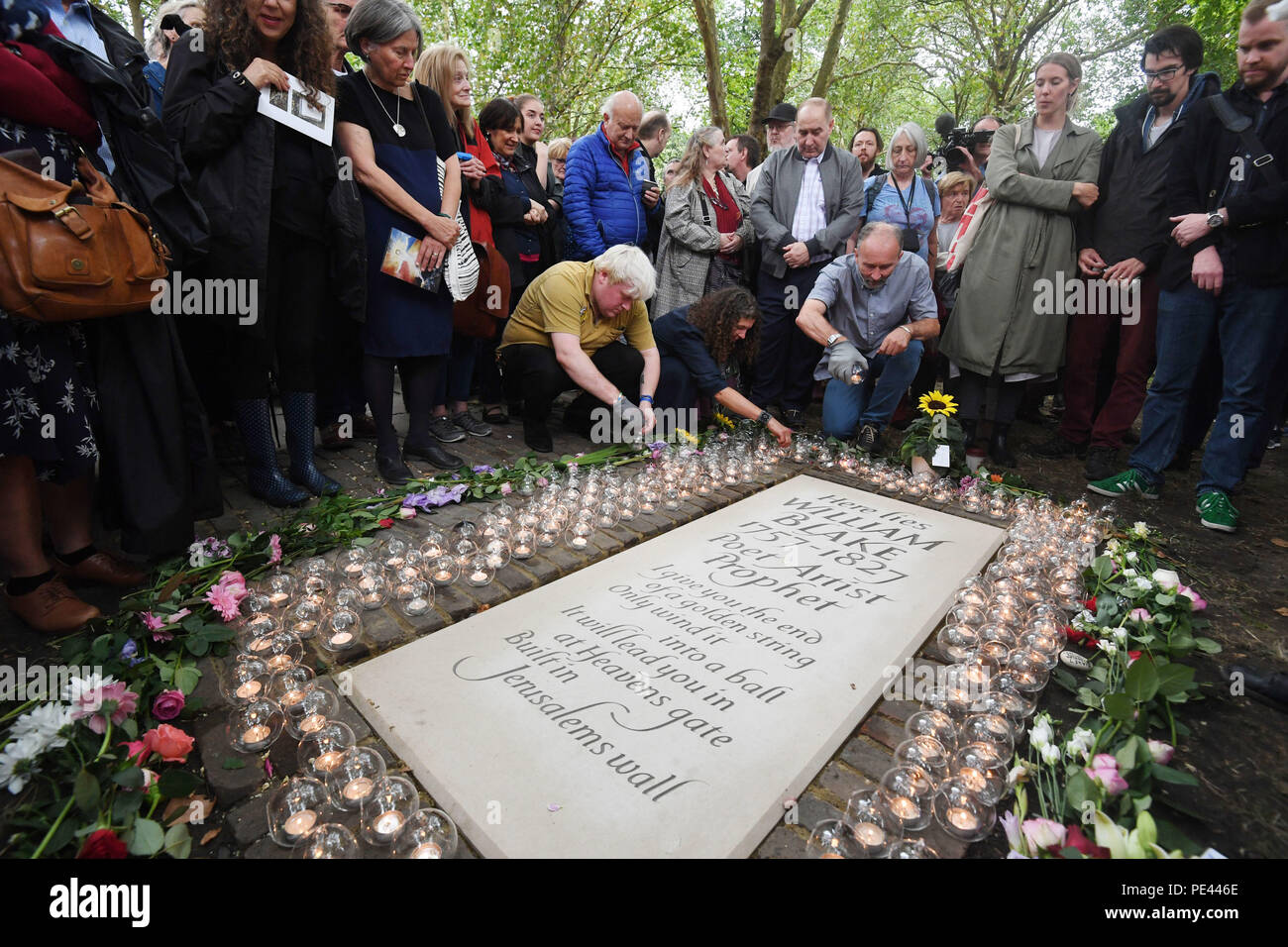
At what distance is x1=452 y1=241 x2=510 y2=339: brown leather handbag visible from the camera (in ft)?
12.3

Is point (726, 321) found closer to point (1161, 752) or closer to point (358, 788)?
point (1161, 752)

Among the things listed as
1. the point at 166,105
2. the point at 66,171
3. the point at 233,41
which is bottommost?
the point at 66,171

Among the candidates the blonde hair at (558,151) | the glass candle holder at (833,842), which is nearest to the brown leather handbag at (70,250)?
the glass candle holder at (833,842)

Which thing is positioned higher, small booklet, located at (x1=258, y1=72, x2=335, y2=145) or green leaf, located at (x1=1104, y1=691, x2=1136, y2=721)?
small booklet, located at (x1=258, y1=72, x2=335, y2=145)

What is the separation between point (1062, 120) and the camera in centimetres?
→ 396

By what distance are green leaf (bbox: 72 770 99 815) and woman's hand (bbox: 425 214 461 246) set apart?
101 inches

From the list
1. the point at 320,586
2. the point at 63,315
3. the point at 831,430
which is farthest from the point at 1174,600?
the point at 63,315

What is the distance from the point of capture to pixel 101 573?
7.22 feet

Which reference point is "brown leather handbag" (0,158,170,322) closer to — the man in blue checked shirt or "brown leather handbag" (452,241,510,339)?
"brown leather handbag" (452,241,510,339)

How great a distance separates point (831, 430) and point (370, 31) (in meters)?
3.10

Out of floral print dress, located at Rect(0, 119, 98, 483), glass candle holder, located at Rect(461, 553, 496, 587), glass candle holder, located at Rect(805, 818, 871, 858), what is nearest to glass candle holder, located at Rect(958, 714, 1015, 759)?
glass candle holder, located at Rect(805, 818, 871, 858)

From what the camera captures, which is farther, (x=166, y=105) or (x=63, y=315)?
(x=166, y=105)
